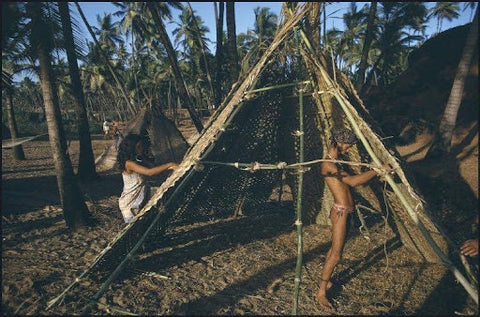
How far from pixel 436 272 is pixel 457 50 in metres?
14.6

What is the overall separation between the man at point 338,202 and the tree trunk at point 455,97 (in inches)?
274

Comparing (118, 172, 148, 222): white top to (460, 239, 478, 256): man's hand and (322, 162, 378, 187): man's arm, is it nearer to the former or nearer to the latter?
(322, 162, 378, 187): man's arm

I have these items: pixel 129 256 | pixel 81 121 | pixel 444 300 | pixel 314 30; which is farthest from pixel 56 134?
pixel 444 300

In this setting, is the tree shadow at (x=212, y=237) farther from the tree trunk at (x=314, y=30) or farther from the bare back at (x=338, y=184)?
the tree trunk at (x=314, y=30)

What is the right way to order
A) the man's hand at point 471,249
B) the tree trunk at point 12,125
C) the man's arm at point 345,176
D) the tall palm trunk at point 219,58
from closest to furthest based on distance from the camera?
the man's hand at point 471,249 < the man's arm at point 345,176 < the tall palm trunk at point 219,58 < the tree trunk at point 12,125

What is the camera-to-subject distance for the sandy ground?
3023 millimetres

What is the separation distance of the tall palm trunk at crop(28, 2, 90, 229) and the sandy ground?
33cm

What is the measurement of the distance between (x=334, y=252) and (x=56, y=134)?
442cm

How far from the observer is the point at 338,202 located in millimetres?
3145

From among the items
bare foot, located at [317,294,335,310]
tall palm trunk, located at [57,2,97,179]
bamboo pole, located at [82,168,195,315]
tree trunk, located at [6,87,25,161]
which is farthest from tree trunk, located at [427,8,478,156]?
tree trunk, located at [6,87,25,161]

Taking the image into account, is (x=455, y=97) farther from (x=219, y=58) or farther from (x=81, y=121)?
(x=81, y=121)

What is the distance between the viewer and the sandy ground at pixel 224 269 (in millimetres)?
3023

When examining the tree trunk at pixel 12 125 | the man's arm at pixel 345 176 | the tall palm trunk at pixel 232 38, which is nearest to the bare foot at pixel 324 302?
the man's arm at pixel 345 176

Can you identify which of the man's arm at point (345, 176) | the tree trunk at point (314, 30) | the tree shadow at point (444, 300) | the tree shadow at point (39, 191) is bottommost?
the tree shadow at point (444, 300)
